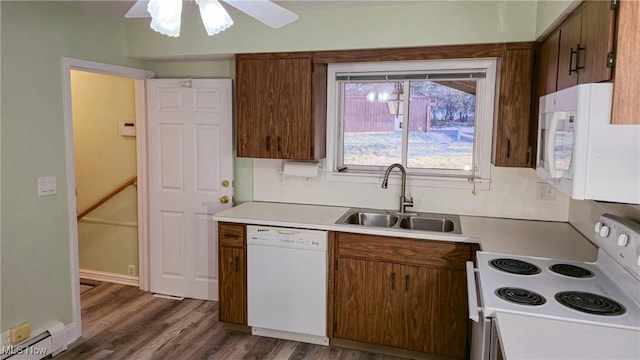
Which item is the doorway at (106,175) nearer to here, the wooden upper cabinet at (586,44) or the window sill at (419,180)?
the window sill at (419,180)

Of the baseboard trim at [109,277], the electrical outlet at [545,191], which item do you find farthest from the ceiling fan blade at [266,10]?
the baseboard trim at [109,277]

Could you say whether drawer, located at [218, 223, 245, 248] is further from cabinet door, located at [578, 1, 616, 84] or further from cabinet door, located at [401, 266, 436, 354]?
cabinet door, located at [578, 1, 616, 84]

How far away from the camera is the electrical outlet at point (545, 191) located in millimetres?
2943

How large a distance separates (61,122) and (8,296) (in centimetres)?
113

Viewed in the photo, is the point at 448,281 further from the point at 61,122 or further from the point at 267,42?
the point at 61,122

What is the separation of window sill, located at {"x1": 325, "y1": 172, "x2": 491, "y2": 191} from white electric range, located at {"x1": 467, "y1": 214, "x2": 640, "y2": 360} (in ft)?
3.44

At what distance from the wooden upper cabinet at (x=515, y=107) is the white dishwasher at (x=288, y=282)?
1.28m

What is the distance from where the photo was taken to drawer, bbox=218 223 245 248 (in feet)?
10.0

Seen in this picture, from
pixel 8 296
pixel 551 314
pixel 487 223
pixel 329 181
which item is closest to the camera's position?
pixel 551 314

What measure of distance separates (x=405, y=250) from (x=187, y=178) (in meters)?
1.96

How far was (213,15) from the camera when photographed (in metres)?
1.77

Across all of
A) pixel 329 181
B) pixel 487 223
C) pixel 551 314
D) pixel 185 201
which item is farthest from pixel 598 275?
pixel 185 201

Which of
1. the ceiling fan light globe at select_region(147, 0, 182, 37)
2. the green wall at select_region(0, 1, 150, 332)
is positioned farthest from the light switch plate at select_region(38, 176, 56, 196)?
the ceiling fan light globe at select_region(147, 0, 182, 37)

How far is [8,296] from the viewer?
2645mm
